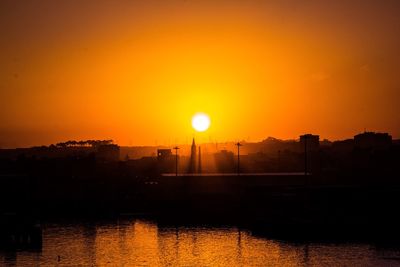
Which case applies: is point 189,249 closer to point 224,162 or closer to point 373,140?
point 224,162

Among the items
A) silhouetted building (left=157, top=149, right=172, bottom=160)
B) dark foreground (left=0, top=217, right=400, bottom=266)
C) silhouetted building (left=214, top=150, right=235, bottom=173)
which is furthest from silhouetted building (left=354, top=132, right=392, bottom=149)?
dark foreground (left=0, top=217, right=400, bottom=266)

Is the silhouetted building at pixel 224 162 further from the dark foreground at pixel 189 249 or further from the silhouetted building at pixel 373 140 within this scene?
the dark foreground at pixel 189 249

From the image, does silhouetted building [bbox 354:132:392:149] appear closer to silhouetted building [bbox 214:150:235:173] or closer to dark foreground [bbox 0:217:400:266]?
silhouetted building [bbox 214:150:235:173]

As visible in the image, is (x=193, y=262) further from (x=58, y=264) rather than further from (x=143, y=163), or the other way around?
(x=143, y=163)

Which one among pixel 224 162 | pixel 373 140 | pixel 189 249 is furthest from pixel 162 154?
pixel 189 249

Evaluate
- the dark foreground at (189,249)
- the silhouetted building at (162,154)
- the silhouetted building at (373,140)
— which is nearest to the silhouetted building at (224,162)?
the silhouetted building at (162,154)

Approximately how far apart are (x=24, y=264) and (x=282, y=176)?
53.9 meters

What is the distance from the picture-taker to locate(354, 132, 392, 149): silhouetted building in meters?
170

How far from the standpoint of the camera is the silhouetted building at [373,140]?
170 meters

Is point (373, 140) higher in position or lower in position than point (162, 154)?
higher

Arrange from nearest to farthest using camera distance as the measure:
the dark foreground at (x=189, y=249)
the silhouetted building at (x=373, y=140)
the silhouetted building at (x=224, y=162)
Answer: the dark foreground at (x=189, y=249) → the silhouetted building at (x=224, y=162) → the silhouetted building at (x=373, y=140)

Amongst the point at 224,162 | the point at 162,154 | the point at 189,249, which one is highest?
the point at 162,154

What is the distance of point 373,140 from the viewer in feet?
570

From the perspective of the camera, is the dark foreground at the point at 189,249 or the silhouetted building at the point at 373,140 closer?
the dark foreground at the point at 189,249
